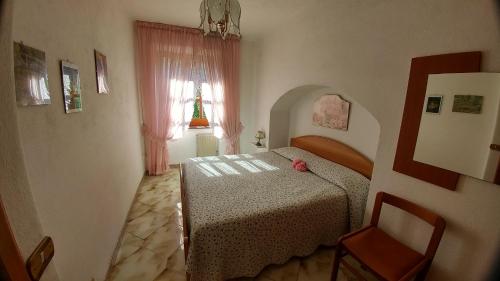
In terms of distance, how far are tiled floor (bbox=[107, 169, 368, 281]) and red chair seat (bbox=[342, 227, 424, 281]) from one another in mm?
462

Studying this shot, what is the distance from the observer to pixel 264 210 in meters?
1.73

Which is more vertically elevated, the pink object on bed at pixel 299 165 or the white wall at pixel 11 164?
the white wall at pixel 11 164

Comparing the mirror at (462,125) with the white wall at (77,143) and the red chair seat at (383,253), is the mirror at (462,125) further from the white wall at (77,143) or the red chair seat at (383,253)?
the white wall at (77,143)

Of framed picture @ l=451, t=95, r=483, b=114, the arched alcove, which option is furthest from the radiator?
framed picture @ l=451, t=95, r=483, b=114

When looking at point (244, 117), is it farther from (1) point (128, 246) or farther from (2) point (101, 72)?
(1) point (128, 246)

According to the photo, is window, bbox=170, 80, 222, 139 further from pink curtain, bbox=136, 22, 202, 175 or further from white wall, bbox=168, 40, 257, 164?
white wall, bbox=168, 40, 257, 164

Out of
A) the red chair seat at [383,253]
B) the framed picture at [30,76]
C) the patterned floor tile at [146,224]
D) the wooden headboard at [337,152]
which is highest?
the framed picture at [30,76]

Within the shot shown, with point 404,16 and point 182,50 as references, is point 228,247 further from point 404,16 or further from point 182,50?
point 182,50

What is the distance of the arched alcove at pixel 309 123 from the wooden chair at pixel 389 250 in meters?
0.80

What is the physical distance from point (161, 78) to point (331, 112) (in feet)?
9.41

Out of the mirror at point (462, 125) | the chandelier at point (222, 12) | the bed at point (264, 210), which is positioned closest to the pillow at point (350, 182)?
the bed at point (264, 210)

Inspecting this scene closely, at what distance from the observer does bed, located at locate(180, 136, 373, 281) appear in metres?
1.56

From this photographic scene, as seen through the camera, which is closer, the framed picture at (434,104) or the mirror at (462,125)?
the mirror at (462,125)

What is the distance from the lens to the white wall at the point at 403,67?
1.25 meters
